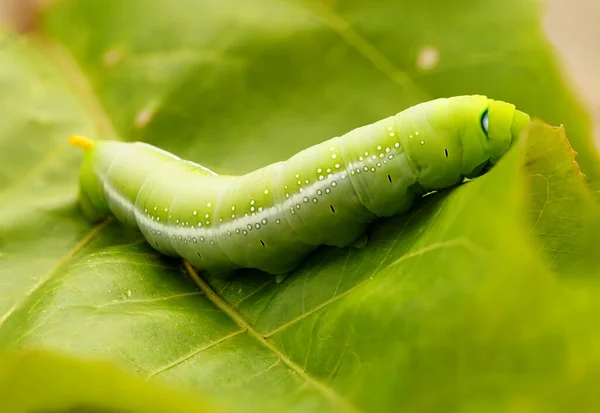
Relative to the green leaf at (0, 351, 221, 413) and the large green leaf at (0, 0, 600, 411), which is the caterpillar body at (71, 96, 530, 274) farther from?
the green leaf at (0, 351, 221, 413)

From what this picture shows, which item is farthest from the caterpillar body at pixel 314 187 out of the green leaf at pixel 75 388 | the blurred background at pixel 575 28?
the blurred background at pixel 575 28

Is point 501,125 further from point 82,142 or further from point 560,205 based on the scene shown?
point 82,142

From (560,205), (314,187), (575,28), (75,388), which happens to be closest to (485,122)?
(560,205)

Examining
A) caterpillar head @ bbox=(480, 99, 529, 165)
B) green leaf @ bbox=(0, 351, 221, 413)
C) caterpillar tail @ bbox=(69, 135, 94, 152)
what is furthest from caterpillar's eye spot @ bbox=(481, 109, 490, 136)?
caterpillar tail @ bbox=(69, 135, 94, 152)

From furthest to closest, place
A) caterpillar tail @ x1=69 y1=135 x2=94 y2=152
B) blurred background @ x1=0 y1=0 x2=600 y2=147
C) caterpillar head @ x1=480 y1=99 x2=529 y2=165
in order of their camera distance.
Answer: blurred background @ x1=0 y1=0 x2=600 y2=147
caterpillar tail @ x1=69 y1=135 x2=94 y2=152
caterpillar head @ x1=480 y1=99 x2=529 y2=165

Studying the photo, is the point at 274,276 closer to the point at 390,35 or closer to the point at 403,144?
the point at 403,144
